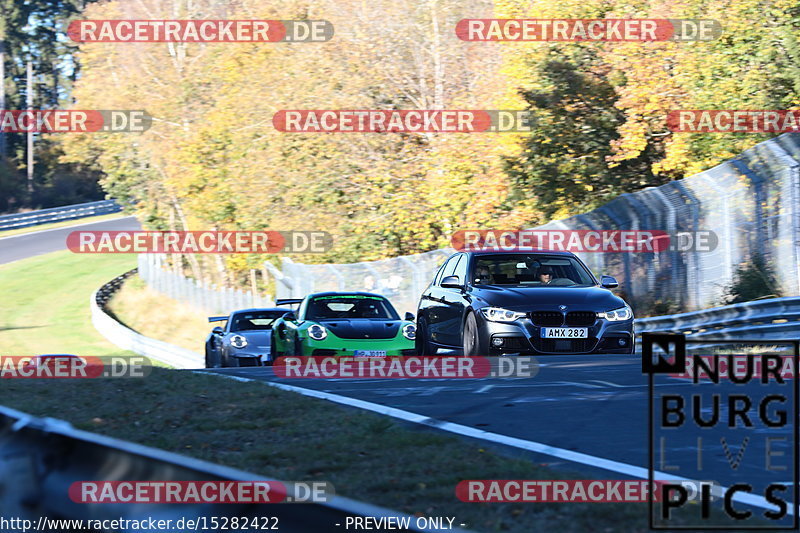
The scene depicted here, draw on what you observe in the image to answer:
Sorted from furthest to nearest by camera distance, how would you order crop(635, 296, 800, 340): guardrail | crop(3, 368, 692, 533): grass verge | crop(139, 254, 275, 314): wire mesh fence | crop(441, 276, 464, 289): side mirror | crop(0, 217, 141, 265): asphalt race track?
crop(0, 217, 141, 265): asphalt race track
crop(139, 254, 275, 314): wire mesh fence
crop(635, 296, 800, 340): guardrail
crop(441, 276, 464, 289): side mirror
crop(3, 368, 692, 533): grass verge

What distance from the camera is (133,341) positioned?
3969 centimetres

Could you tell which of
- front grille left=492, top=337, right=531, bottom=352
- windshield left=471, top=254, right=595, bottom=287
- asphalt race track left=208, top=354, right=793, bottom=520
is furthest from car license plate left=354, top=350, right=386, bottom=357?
front grille left=492, top=337, right=531, bottom=352

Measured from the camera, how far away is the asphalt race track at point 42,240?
67812 mm

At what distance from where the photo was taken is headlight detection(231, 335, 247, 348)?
21.6 m

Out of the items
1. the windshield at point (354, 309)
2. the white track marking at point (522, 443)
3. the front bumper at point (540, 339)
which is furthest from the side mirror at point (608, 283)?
the white track marking at point (522, 443)

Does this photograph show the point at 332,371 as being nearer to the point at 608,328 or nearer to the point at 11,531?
the point at 608,328

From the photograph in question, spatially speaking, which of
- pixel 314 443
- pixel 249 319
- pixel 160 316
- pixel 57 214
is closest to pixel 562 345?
pixel 314 443

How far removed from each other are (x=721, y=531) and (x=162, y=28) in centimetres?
5481

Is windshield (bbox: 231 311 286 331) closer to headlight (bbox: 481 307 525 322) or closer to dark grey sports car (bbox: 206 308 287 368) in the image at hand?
dark grey sports car (bbox: 206 308 287 368)

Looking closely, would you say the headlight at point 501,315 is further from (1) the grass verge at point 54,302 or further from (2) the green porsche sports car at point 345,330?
(1) the grass verge at point 54,302

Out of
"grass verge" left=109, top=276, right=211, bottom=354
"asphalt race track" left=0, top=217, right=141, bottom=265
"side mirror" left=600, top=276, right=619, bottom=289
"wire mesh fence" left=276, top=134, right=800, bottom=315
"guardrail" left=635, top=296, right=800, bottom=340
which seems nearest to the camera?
"side mirror" left=600, top=276, right=619, bottom=289

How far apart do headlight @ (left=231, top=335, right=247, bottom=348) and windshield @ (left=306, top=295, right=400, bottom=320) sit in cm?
318

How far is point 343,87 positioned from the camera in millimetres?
41688

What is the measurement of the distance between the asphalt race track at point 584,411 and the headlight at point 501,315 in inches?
26.8
